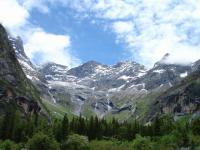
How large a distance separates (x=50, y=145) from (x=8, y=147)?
27.6 meters

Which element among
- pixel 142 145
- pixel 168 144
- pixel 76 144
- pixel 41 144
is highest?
pixel 168 144

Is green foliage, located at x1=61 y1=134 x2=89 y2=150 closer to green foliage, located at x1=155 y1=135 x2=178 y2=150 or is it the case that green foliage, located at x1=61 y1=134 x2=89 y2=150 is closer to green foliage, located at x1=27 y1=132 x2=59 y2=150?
green foliage, located at x1=27 y1=132 x2=59 y2=150

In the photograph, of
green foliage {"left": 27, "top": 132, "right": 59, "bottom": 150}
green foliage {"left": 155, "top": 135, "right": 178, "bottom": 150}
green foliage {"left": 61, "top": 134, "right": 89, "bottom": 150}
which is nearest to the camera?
green foliage {"left": 27, "top": 132, "right": 59, "bottom": 150}

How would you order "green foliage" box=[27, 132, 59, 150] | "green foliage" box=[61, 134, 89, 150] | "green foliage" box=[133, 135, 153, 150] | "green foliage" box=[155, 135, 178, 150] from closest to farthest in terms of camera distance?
"green foliage" box=[27, 132, 59, 150], "green foliage" box=[61, 134, 89, 150], "green foliage" box=[155, 135, 178, 150], "green foliage" box=[133, 135, 153, 150]

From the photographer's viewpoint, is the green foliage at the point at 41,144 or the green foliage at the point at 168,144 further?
the green foliage at the point at 168,144

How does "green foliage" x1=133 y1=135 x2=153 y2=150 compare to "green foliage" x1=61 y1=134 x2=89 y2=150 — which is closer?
"green foliage" x1=61 y1=134 x2=89 y2=150

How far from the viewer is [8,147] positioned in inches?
6368

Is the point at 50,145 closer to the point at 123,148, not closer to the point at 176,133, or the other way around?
the point at 123,148

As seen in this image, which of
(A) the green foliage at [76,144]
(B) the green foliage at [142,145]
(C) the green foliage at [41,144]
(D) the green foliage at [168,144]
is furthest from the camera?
(B) the green foliage at [142,145]

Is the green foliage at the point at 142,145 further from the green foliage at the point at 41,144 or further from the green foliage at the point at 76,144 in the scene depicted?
the green foliage at the point at 41,144

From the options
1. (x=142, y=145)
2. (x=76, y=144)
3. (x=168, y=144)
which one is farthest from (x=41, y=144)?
(x=168, y=144)

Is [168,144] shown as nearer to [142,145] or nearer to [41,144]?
[142,145]

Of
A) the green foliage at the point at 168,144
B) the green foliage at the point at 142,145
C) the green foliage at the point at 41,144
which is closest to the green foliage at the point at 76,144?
the green foliage at the point at 41,144

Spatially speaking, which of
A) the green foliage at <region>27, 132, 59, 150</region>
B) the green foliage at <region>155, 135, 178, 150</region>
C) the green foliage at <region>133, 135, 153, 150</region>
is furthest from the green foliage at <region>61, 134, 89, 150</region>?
the green foliage at <region>155, 135, 178, 150</region>
